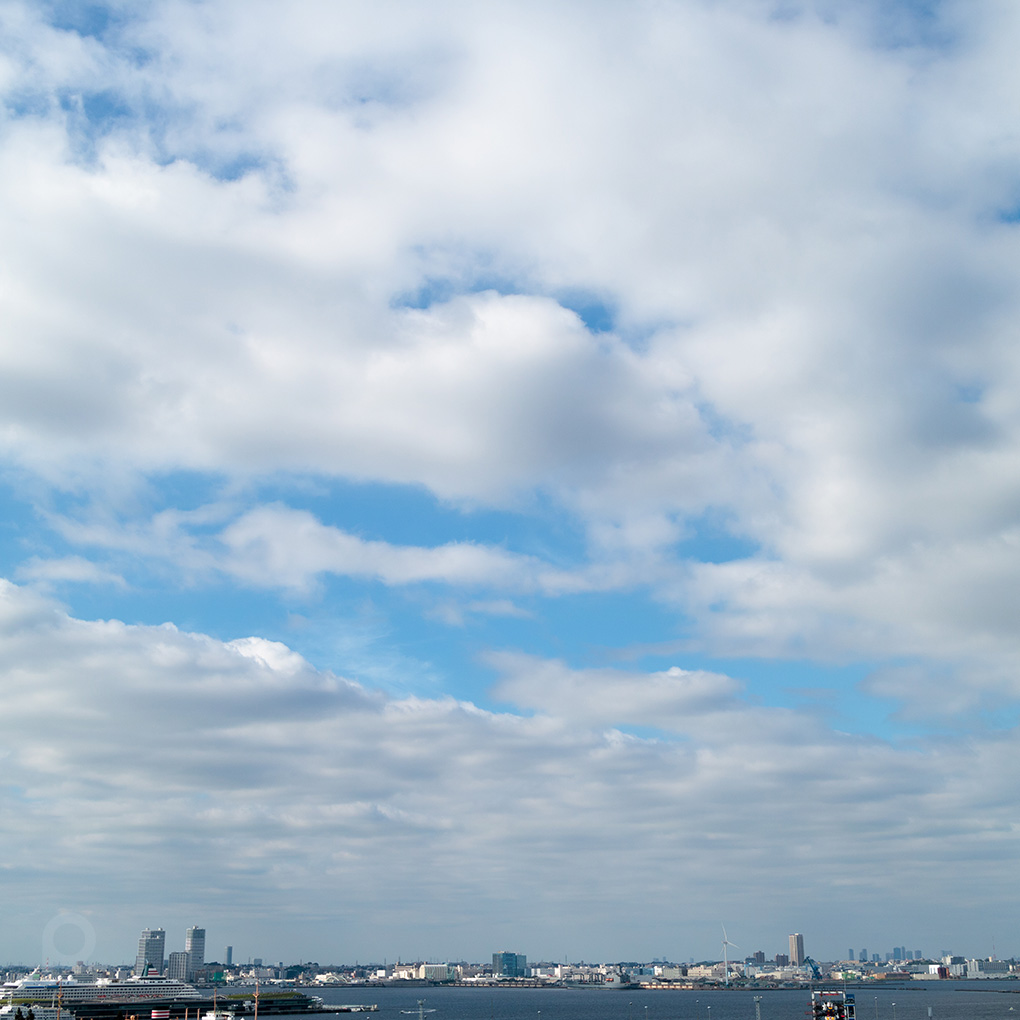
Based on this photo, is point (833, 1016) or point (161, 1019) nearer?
point (833, 1016)

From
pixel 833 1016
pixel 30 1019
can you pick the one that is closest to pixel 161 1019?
pixel 30 1019

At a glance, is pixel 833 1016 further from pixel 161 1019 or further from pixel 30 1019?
pixel 30 1019

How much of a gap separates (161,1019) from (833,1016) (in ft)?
305

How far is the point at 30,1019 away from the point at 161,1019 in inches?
889

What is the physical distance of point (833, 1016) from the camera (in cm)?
12281

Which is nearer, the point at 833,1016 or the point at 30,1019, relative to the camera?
the point at 833,1016

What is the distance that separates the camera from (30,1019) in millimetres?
139375

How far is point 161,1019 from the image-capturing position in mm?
133625
